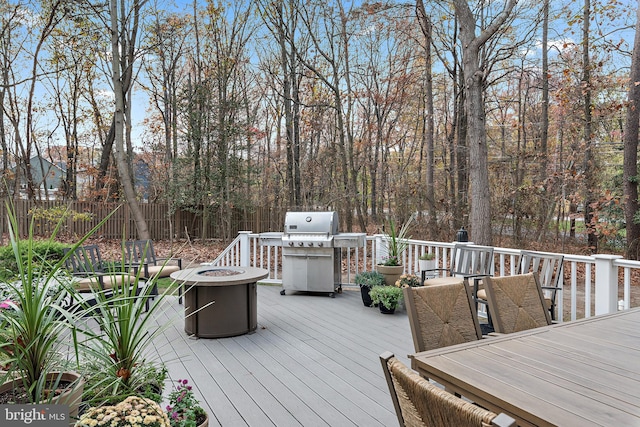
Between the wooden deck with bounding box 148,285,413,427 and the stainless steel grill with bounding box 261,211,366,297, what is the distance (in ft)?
2.39

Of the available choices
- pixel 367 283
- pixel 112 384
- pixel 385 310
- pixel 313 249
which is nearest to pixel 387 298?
pixel 385 310

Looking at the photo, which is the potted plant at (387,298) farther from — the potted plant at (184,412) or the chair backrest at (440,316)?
the potted plant at (184,412)

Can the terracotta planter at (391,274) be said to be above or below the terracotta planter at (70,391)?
below

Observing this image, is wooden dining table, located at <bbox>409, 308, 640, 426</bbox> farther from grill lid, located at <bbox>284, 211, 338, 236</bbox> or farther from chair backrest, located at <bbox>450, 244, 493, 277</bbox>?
grill lid, located at <bbox>284, 211, 338, 236</bbox>

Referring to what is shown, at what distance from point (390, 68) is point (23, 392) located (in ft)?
36.4

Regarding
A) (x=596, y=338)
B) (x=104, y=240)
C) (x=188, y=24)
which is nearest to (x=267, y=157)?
(x=188, y=24)

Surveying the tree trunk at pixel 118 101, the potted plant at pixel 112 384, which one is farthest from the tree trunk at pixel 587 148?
the tree trunk at pixel 118 101

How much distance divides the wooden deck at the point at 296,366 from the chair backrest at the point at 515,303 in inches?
33.7

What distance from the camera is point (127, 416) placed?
1252 millimetres

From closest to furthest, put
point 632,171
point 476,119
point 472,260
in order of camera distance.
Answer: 1. point 472,260
2. point 476,119
3. point 632,171

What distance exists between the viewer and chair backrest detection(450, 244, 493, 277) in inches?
173

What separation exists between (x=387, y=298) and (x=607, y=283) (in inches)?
83.2

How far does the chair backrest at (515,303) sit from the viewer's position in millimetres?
2254

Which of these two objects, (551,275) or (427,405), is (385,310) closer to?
(551,275)
